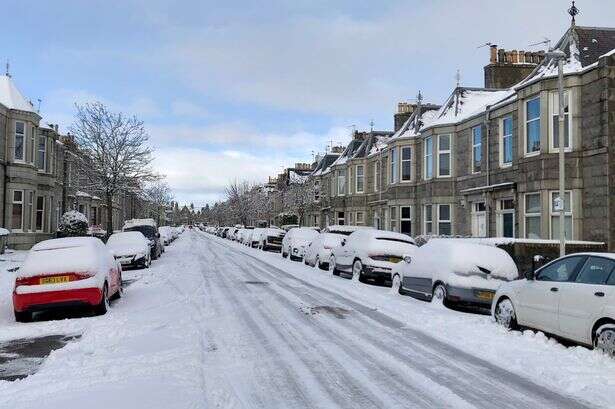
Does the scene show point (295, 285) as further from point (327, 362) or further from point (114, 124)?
point (114, 124)

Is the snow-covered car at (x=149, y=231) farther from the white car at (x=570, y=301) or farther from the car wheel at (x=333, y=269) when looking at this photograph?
the white car at (x=570, y=301)

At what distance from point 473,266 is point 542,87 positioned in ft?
33.1

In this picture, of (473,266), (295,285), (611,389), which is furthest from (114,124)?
(611,389)

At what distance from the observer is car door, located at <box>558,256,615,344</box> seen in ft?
25.0

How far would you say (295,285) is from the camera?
16734 millimetres

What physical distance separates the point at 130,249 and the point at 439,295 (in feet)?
44.6

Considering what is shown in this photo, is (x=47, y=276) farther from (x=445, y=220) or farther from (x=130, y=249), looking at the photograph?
(x=445, y=220)

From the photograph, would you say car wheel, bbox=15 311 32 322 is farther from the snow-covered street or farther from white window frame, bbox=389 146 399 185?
white window frame, bbox=389 146 399 185

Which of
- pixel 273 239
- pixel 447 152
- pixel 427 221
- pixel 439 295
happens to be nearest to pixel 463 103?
pixel 447 152

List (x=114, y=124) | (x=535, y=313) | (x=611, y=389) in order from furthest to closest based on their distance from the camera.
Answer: (x=114, y=124)
(x=535, y=313)
(x=611, y=389)

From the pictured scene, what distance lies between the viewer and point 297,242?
97.7ft

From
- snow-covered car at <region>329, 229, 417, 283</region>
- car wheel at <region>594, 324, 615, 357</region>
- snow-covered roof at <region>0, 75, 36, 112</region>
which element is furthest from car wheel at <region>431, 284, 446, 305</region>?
snow-covered roof at <region>0, 75, 36, 112</region>

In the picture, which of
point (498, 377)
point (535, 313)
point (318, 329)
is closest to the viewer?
point (498, 377)

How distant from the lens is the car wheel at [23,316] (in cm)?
1074
